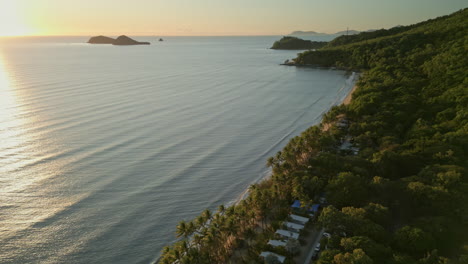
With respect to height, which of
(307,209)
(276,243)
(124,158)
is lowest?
(124,158)

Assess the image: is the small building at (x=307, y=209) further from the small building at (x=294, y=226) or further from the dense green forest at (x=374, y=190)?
the small building at (x=294, y=226)

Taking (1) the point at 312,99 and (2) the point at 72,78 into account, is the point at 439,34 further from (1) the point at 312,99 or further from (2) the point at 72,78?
(2) the point at 72,78

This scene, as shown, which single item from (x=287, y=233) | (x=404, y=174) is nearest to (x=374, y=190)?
(x=404, y=174)

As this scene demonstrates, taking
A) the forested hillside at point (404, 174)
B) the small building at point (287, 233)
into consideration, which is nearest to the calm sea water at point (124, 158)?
the small building at point (287, 233)

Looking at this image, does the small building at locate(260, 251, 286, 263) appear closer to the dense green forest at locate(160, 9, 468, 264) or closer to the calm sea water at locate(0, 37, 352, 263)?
the dense green forest at locate(160, 9, 468, 264)

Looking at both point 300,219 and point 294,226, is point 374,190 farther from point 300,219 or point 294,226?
point 294,226

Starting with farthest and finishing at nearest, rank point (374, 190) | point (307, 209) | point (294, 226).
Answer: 1. point (374, 190)
2. point (307, 209)
3. point (294, 226)
